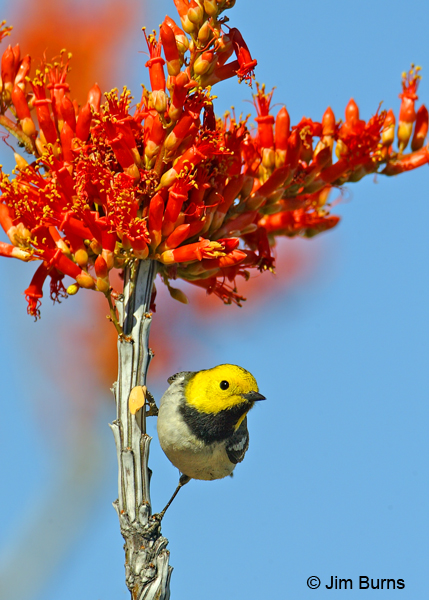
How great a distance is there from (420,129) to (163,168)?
8.11 ft

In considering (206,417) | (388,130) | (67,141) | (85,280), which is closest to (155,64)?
(67,141)

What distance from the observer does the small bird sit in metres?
6.00

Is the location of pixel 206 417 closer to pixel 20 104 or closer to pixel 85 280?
pixel 85 280

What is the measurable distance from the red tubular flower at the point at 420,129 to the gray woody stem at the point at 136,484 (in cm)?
285

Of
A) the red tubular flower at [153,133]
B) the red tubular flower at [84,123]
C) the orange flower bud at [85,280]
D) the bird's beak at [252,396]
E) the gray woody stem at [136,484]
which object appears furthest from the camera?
the bird's beak at [252,396]

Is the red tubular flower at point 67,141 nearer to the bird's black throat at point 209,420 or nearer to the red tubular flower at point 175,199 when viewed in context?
the red tubular flower at point 175,199

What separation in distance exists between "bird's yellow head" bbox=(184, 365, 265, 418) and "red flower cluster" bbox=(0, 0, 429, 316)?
61cm

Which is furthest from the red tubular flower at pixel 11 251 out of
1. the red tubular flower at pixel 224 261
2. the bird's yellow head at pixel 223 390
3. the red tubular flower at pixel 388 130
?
the red tubular flower at pixel 388 130

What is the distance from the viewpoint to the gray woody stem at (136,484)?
4859 mm

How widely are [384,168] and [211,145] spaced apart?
6.19ft

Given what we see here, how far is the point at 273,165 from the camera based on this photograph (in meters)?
5.95

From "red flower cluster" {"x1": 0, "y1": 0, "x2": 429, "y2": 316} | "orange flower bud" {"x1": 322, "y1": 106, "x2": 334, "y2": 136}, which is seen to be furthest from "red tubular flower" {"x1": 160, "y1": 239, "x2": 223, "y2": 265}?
"orange flower bud" {"x1": 322, "y1": 106, "x2": 334, "y2": 136}

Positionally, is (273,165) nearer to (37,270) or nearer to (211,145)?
(211,145)

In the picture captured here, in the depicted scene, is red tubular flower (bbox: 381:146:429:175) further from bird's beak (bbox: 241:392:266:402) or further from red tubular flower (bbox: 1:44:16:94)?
red tubular flower (bbox: 1:44:16:94)
